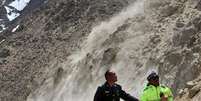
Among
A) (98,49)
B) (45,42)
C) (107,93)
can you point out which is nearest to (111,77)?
(107,93)

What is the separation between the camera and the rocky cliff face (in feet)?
75.1

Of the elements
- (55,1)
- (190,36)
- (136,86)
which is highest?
(55,1)

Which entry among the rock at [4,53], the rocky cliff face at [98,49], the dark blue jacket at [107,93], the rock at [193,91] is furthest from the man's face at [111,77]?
the rock at [4,53]

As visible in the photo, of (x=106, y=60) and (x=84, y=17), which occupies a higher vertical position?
(x=84, y=17)

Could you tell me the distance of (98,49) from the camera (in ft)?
109

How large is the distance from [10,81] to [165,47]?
789 inches

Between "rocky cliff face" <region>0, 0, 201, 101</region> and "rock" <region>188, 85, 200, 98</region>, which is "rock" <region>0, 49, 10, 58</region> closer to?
"rocky cliff face" <region>0, 0, 201, 101</region>

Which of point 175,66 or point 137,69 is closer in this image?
point 175,66

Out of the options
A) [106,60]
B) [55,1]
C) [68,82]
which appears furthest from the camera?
[55,1]

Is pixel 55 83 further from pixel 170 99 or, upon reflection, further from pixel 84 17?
pixel 170 99

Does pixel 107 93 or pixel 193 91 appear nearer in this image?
pixel 107 93

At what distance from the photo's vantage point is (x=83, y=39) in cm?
3812

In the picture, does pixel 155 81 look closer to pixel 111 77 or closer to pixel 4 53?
pixel 111 77

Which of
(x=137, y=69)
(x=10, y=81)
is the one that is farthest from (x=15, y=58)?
(x=137, y=69)
